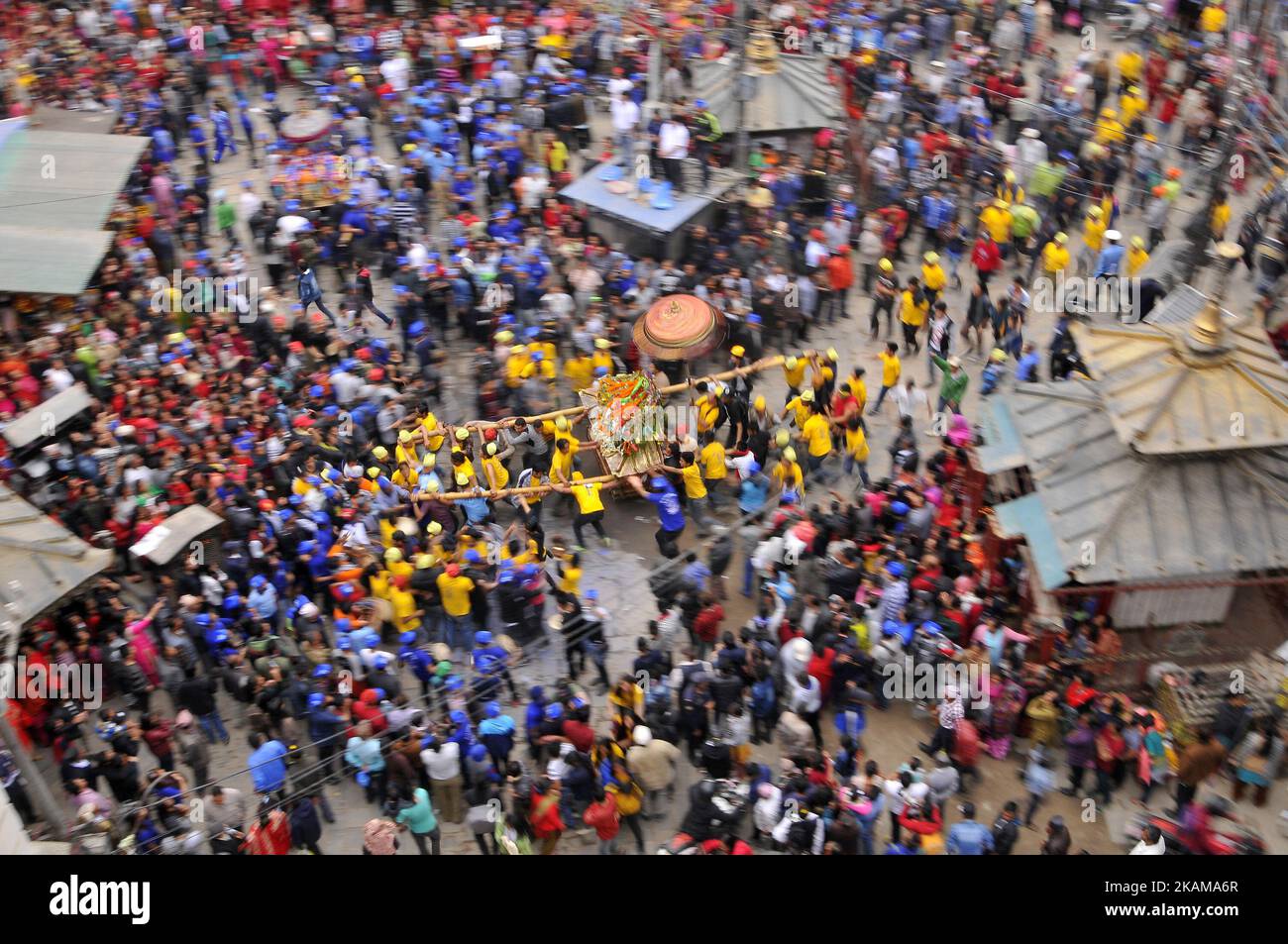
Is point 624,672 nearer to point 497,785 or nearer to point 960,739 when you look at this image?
point 497,785

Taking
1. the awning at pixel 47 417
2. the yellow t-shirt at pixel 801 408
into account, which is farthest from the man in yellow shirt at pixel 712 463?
the awning at pixel 47 417

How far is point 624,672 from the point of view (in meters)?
17.7

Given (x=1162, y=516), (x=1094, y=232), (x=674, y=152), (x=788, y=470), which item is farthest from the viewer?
(x=674, y=152)

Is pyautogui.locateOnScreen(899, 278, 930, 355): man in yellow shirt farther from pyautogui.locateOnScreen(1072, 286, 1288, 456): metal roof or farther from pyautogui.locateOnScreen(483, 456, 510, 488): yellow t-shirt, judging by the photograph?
pyautogui.locateOnScreen(483, 456, 510, 488): yellow t-shirt

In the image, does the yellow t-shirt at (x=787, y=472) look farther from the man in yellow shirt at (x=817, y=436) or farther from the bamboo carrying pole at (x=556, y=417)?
the bamboo carrying pole at (x=556, y=417)

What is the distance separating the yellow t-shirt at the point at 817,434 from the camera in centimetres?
1927

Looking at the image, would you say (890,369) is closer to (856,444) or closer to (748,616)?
(856,444)

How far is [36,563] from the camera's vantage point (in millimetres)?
16984

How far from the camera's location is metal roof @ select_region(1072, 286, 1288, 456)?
16.1 m

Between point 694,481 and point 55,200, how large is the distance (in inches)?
484

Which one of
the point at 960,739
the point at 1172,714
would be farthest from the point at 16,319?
the point at 1172,714

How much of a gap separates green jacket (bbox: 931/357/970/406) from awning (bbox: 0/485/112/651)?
38.9ft

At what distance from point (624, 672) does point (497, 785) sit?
2780mm

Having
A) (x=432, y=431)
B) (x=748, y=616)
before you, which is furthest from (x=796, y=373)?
(x=432, y=431)
